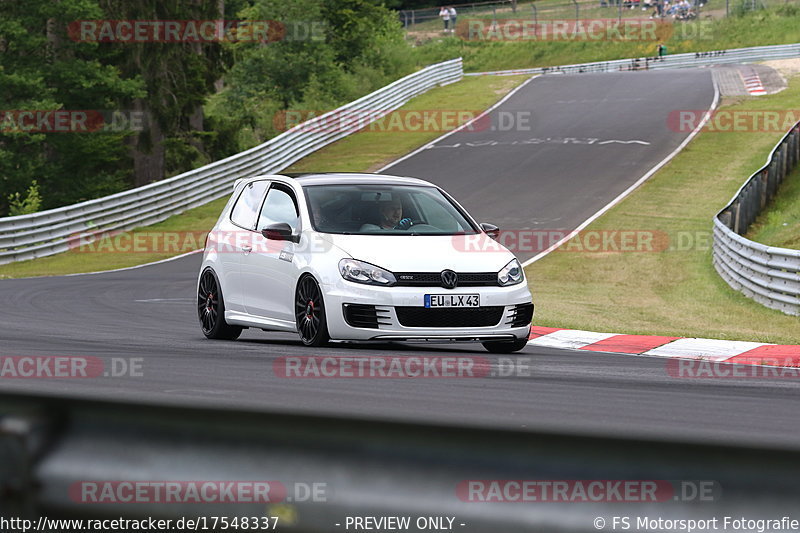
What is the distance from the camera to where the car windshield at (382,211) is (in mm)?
11117

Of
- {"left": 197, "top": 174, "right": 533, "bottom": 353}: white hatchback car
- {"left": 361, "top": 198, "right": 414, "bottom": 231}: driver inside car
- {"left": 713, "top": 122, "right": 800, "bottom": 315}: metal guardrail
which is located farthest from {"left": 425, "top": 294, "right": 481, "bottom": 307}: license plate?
{"left": 713, "top": 122, "right": 800, "bottom": 315}: metal guardrail

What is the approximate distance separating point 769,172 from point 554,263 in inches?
292

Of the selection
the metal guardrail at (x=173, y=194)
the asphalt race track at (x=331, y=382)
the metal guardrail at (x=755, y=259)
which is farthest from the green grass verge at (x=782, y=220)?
the metal guardrail at (x=173, y=194)

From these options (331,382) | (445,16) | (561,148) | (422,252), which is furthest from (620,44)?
(331,382)

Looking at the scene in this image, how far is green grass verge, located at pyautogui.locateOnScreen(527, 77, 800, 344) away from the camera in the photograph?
1603cm

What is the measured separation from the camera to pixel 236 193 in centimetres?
1255

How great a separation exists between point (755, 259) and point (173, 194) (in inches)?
771

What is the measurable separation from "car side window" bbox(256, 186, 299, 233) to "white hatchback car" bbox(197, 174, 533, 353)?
0.01 m

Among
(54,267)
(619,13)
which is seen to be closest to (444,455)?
(54,267)

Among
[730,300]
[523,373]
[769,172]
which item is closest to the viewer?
[523,373]

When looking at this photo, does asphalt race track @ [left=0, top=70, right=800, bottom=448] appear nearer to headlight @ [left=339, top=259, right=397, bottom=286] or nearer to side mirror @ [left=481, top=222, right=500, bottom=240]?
headlight @ [left=339, top=259, right=397, bottom=286]

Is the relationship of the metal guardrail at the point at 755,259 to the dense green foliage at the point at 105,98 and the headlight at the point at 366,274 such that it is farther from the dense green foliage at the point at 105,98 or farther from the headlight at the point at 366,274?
the dense green foliage at the point at 105,98

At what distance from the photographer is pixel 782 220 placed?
2561 cm

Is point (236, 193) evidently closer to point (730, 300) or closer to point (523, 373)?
point (523, 373)
